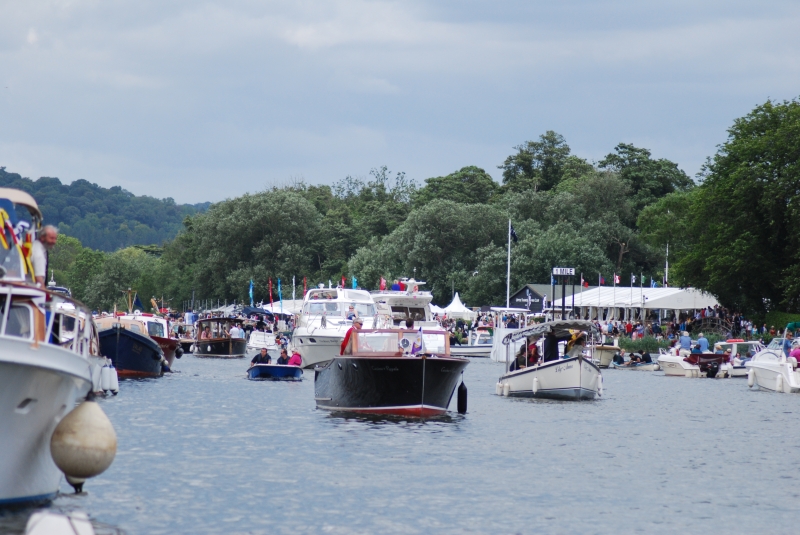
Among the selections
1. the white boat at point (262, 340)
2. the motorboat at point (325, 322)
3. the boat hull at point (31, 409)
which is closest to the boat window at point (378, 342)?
the boat hull at point (31, 409)

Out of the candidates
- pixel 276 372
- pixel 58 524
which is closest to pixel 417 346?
pixel 276 372

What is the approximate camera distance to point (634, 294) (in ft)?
293

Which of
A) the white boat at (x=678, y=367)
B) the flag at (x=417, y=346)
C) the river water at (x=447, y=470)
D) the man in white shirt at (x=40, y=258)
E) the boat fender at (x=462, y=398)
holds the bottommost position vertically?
the river water at (x=447, y=470)

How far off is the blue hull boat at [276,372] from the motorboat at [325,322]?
13.8ft

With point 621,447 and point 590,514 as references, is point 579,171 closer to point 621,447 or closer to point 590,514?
point 621,447

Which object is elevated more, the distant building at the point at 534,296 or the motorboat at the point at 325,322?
the distant building at the point at 534,296

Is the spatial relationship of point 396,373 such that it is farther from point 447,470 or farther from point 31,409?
point 31,409

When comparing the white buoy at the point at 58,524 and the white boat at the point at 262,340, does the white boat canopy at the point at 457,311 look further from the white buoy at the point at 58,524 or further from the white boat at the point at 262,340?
the white buoy at the point at 58,524

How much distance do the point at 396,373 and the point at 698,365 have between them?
32.6 metres

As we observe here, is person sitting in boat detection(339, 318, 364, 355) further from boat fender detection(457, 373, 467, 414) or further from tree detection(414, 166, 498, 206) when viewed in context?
tree detection(414, 166, 498, 206)

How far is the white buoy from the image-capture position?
12000 millimetres

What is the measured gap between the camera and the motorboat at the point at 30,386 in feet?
51.3

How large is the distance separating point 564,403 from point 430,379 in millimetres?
9388

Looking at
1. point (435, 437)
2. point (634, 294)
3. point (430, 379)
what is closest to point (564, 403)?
point (430, 379)
